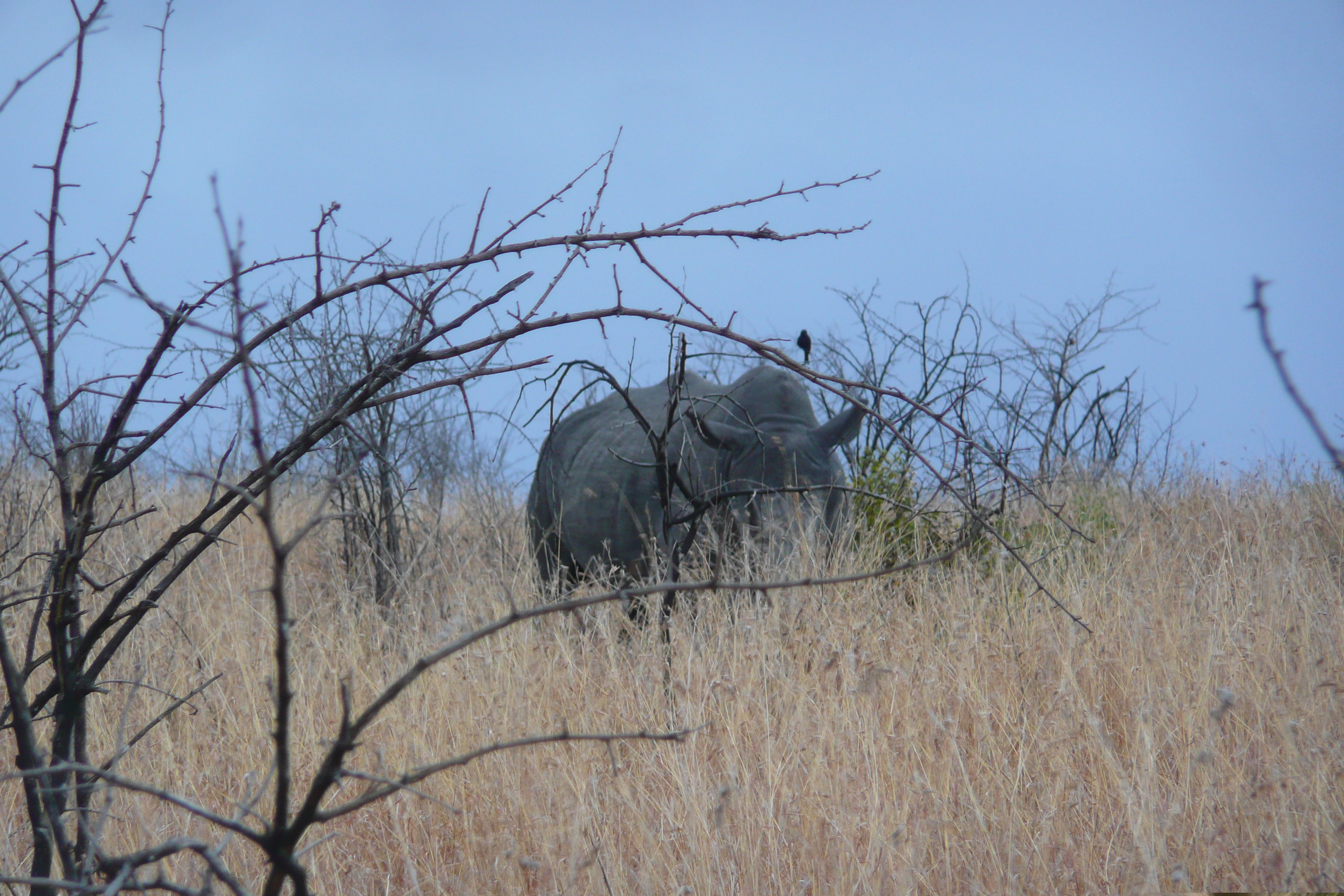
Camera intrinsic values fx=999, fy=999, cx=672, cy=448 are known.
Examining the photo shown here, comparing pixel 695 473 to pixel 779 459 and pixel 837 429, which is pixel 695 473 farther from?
pixel 837 429

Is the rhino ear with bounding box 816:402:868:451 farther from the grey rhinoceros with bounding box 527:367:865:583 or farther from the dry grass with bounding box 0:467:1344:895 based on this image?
the dry grass with bounding box 0:467:1344:895

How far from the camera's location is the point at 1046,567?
620cm

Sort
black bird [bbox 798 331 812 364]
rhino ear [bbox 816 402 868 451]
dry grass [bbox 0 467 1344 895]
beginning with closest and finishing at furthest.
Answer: dry grass [bbox 0 467 1344 895], black bird [bbox 798 331 812 364], rhino ear [bbox 816 402 868 451]

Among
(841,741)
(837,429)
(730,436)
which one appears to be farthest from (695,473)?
(841,741)

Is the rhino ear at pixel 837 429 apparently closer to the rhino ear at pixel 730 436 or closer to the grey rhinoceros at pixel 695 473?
the grey rhinoceros at pixel 695 473

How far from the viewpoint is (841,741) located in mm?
3369

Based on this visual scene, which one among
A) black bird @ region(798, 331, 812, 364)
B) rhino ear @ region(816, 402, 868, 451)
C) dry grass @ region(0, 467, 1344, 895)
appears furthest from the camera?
rhino ear @ region(816, 402, 868, 451)

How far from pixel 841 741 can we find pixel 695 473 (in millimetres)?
2602

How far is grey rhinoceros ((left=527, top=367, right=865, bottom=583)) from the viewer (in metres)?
5.36

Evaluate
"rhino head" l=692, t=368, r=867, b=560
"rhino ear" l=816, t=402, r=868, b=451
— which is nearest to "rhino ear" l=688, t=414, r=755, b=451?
"rhino head" l=692, t=368, r=867, b=560

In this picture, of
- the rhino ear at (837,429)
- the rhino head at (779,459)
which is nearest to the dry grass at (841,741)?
the rhino head at (779,459)

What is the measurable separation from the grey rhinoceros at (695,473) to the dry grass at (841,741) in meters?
0.55

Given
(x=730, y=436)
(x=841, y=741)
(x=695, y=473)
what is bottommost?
(x=841, y=741)

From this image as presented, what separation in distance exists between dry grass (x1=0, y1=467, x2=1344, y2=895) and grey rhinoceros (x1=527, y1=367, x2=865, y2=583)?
55cm
